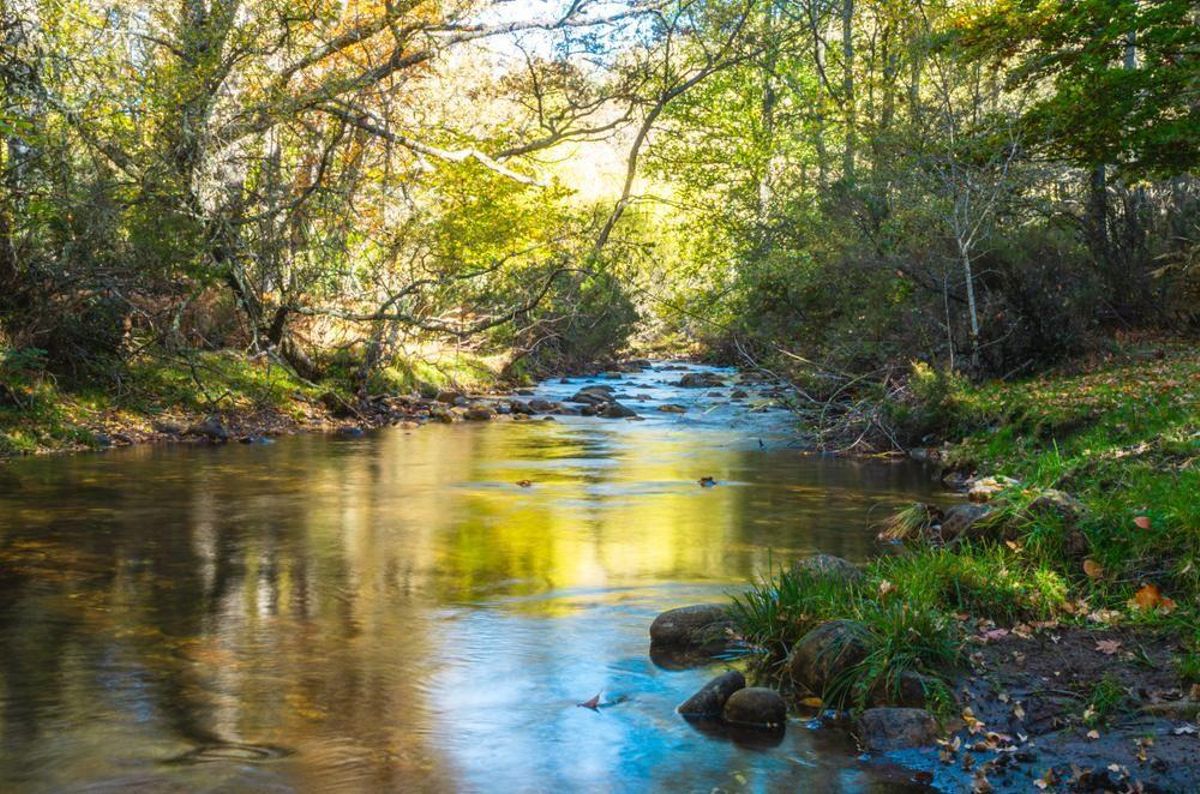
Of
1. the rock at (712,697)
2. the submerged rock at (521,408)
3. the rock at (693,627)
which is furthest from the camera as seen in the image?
the submerged rock at (521,408)

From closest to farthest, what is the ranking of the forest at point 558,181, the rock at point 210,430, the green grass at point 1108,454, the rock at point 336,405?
the green grass at point 1108,454 → the forest at point 558,181 → the rock at point 210,430 → the rock at point 336,405

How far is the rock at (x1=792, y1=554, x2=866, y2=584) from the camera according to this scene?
7547 mm

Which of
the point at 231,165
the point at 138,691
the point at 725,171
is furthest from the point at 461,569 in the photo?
the point at 725,171

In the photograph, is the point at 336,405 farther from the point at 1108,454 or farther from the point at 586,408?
the point at 1108,454

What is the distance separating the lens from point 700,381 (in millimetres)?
32219

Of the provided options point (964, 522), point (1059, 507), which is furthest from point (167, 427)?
point (1059, 507)

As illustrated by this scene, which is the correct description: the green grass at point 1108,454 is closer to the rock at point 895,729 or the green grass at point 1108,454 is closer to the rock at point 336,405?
the rock at point 895,729

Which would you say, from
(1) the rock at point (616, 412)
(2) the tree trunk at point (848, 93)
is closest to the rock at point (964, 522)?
(2) the tree trunk at point (848, 93)

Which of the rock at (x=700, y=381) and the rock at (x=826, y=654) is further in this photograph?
the rock at (x=700, y=381)

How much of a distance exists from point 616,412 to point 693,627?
16.6 meters

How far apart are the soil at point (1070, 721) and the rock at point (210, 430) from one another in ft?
47.7

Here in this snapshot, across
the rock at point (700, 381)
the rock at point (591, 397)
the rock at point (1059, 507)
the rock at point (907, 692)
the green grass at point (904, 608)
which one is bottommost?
the rock at point (907, 692)

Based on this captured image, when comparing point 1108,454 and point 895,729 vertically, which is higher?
point 1108,454

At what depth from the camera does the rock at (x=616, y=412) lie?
78.2 feet
